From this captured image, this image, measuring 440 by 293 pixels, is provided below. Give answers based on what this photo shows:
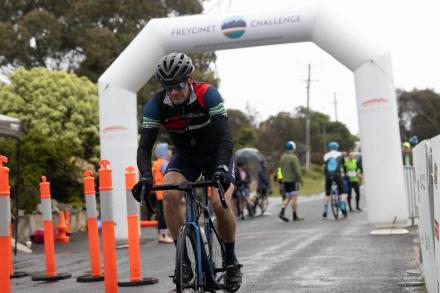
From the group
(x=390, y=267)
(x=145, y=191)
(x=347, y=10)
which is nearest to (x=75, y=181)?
(x=347, y=10)

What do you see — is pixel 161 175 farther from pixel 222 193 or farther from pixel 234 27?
pixel 222 193

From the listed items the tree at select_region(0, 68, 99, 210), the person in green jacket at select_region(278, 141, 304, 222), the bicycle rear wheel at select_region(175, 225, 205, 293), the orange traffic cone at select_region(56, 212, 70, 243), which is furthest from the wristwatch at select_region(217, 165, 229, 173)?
the tree at select_region(0, 68, 99, 210)

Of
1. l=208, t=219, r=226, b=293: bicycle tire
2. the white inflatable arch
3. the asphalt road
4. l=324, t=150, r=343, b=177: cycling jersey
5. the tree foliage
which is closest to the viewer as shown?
l=208, t=219, r=226, b=293: bicycle tire

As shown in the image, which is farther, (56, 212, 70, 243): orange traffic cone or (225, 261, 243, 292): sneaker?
(56, 212, 70, 243): orange traffic cone

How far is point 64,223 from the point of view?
17828mm

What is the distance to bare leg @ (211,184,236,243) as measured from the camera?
634 cm

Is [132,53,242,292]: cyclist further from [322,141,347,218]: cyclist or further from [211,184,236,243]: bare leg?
[322,141,347,218]: cyclist

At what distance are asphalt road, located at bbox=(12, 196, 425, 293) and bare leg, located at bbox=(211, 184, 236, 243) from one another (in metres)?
1.44

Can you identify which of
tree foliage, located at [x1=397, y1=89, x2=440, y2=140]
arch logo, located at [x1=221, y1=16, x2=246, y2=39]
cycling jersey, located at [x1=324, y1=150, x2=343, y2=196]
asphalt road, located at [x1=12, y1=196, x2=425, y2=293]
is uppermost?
arch logo, located at [x1=221, y1=16, x2=246, y2=39]

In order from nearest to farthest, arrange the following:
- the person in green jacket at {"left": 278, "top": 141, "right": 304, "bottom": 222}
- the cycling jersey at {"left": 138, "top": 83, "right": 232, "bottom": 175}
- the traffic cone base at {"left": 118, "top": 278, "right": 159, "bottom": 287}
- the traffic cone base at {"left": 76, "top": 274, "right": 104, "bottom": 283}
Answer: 1. the cycling jersey at {"left": 138, "top": 83, "right": 232, "bottom": 175}
2. the traffic cone base at {"left": 118, "top": 278, "right": 159, "bottom": 287}
3. the traffic cone base at {"left": 76, "top": 274, "right": 104, "bottom": 283}
4. the person in green jacket at {"left": 278, "top": 141, "right": 304, "bottom": 222}

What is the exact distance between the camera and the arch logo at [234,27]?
52.3 feet

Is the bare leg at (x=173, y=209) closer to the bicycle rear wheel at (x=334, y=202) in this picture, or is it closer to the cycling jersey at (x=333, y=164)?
the cycling jersey at (x=333, y=164)

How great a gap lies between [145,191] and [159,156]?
1016cm

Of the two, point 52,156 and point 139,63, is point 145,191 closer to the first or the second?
point 139,63
